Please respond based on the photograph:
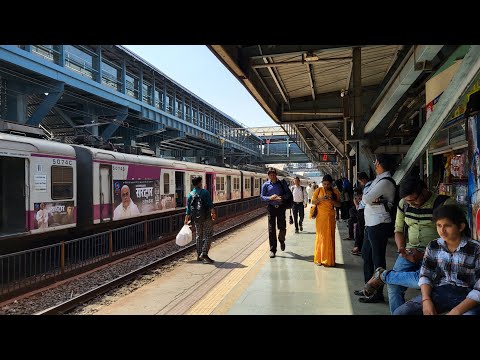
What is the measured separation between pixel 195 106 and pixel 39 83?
59.9 feet

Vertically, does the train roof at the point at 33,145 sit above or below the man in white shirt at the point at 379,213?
above

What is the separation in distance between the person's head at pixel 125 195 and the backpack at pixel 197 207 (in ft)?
12.8

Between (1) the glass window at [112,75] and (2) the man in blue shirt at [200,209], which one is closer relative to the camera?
(2) the man in blue shirt at [200,209]

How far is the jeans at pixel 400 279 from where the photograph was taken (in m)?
3.30

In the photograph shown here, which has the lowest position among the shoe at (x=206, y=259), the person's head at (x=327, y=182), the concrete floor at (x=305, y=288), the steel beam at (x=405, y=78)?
the shoe at (x=206, y=259)

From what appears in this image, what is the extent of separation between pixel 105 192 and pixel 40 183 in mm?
2286

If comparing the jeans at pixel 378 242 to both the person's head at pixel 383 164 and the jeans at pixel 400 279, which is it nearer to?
the person's head at pixel 383 164

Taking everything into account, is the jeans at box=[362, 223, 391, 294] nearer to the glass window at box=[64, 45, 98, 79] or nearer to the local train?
the local train

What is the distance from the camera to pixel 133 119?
27234 millimetres

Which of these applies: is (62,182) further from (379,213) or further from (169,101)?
(169,101)

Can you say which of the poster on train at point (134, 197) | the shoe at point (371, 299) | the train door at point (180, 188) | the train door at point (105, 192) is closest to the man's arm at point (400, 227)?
the shoe at point (371, 299)

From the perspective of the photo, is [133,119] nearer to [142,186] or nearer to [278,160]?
[142,186]

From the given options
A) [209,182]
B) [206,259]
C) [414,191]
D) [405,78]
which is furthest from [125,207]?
[414,191]
